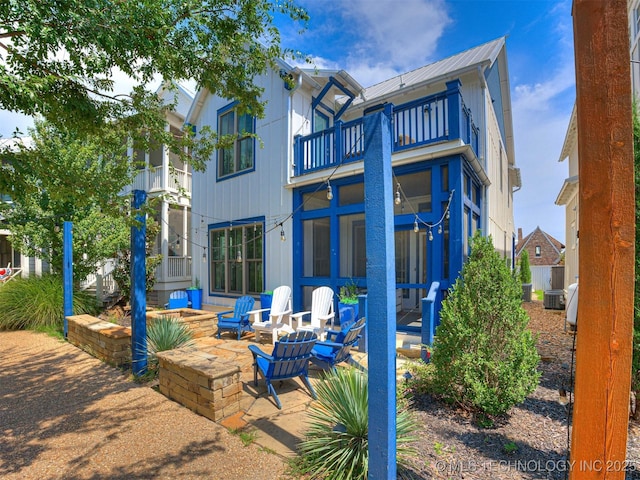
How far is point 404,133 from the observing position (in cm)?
673

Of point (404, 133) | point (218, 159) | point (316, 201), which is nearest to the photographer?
point (404, 133)

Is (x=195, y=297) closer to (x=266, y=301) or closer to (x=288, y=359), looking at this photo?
(x=266, y=301)

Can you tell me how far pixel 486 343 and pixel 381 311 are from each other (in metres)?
1.73

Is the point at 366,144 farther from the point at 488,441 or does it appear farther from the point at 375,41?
the point at 375,41

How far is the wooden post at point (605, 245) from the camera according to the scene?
1291 mm

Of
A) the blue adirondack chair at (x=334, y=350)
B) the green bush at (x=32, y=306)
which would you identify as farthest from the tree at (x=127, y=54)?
the green bush at (x=32, y=306)

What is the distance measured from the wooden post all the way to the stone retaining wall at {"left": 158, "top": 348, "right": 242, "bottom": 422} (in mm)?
3083

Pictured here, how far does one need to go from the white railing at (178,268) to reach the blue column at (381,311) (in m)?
11.1

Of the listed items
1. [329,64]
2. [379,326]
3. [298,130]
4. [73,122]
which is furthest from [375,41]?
[379,326]

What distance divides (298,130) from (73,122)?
585cm

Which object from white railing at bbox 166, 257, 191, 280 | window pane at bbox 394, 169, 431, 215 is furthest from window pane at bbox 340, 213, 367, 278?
white railing at bbox 166, 257, 191, 280

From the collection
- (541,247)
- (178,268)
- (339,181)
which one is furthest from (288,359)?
(541,247)

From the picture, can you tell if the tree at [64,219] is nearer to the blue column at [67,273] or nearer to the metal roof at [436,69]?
the blue column at [67,273]

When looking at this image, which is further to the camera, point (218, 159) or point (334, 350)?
point (218, 159)
